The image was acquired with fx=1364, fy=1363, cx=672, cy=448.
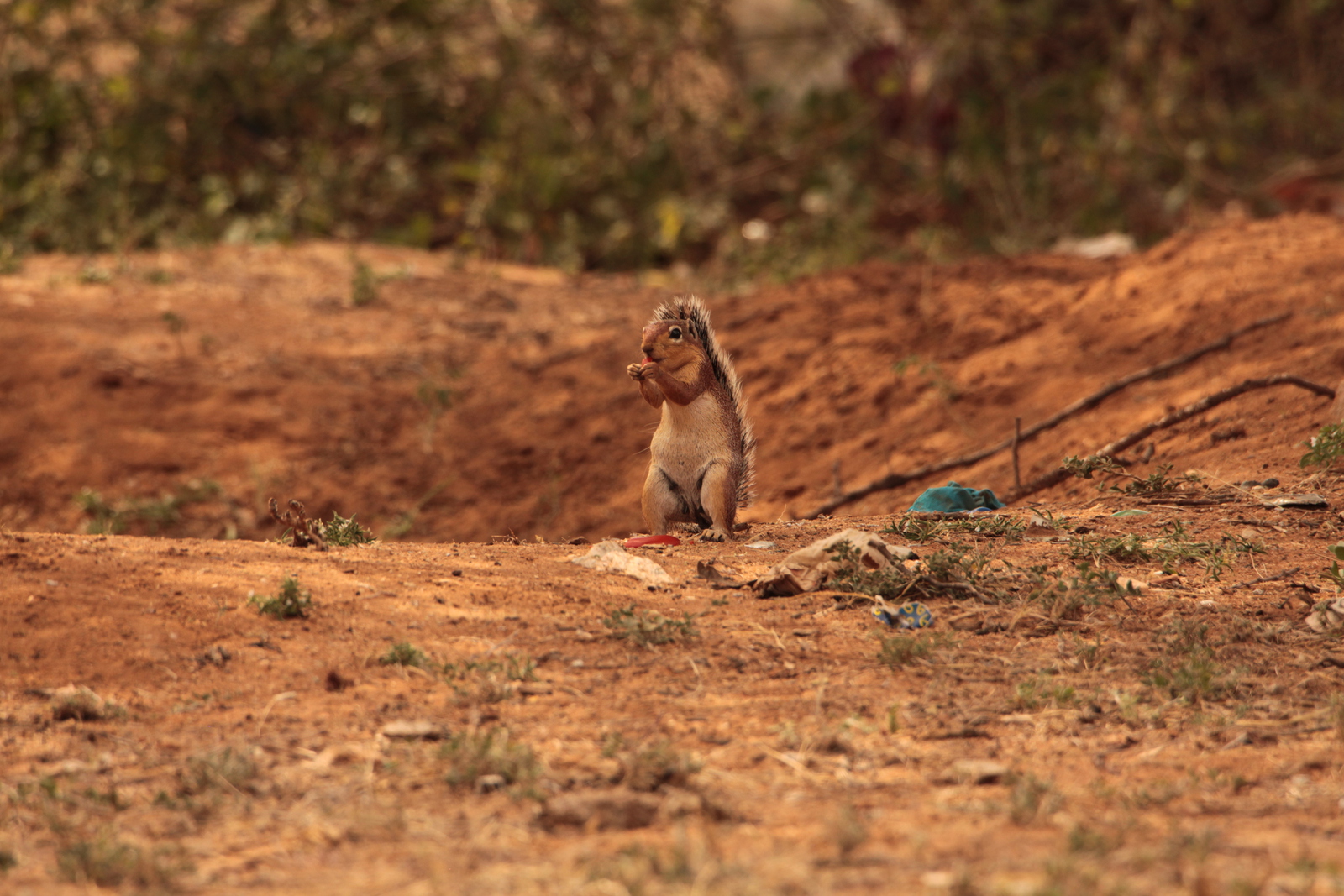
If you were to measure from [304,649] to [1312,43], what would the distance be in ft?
42.0

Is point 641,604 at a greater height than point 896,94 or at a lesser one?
lesser

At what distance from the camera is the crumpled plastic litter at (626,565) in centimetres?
436

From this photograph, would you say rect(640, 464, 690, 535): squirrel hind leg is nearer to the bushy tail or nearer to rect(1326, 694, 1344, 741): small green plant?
the bushy tail

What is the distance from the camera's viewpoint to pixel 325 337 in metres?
9.27

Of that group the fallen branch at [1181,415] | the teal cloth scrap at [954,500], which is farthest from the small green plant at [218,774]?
the fallen branch at [1181,415]

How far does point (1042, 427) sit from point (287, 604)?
13.1 ft

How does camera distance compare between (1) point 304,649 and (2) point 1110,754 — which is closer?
(2) point 1110,754

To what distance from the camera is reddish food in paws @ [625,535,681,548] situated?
16.4 feet

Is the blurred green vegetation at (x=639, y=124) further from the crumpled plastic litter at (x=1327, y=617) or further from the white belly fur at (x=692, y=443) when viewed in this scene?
the crumpled plastic litter at (x=1327, y=617)

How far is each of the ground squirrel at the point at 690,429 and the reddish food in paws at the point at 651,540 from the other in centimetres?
16

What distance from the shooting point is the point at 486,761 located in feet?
→ 9.87

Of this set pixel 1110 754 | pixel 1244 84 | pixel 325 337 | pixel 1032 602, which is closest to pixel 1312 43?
pixel 1244 84

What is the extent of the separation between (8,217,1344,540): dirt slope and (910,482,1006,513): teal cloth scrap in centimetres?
95

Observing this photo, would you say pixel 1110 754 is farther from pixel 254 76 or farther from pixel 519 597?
pixel 254 76
